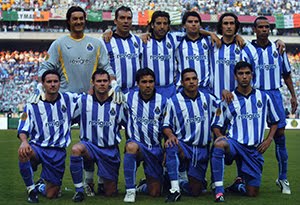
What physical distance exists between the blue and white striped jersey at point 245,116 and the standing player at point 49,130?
1661 mm

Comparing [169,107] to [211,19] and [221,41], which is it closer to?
[221,41]

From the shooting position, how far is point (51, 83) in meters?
6.77

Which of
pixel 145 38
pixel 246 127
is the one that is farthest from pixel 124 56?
pixel 246 127

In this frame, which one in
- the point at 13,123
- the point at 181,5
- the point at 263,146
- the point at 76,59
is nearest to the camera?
the point at 263,146

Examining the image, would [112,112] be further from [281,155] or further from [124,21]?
[281,155]

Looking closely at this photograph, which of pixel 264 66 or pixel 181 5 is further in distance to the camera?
pixel 181 5

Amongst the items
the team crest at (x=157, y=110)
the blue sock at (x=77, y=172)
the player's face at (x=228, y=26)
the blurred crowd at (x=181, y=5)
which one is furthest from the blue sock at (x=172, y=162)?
the blurred crowd at (x=181, y=5)

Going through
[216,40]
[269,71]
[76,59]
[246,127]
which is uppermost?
[216,40]

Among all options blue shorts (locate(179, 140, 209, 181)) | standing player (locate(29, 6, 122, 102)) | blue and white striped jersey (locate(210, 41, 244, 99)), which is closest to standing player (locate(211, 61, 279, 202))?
blue shorts (locate(179, 140, 209, 181))

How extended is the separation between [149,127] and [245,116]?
1051 millimetres

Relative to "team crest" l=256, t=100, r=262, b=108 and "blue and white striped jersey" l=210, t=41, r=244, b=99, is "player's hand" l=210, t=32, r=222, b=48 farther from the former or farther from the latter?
"team crest" l=256, t=100, r=262, b=108

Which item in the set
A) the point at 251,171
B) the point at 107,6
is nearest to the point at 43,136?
the point at 251,171

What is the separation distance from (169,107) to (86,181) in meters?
1.24

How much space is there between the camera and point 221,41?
24.9ft
